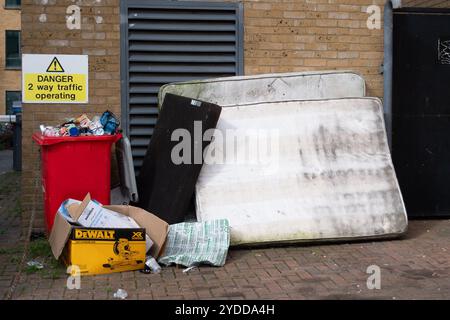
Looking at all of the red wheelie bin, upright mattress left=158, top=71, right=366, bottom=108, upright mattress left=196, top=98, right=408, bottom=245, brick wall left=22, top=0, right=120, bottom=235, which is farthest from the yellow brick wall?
upright mattress left=196, top=98, right=408, bottom=245

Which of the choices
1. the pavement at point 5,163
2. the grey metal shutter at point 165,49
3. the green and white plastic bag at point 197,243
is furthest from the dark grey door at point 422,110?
the pavement at point 5,163

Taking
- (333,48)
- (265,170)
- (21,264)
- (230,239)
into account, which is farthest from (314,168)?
(21,264)

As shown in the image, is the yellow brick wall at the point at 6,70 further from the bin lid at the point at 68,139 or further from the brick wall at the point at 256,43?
the bin lid at the point at 68,139

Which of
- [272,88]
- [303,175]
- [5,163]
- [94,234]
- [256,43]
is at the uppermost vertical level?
[256,43]

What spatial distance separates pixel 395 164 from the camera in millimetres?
7559

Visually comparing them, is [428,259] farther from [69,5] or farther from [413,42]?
[69,5]

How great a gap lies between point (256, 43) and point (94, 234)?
3048mm

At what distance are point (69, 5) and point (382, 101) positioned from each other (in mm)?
3625

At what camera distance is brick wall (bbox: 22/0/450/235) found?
22.4 ft

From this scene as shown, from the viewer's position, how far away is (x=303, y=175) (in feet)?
21.0

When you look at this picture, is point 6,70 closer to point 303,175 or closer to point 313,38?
point 313,38

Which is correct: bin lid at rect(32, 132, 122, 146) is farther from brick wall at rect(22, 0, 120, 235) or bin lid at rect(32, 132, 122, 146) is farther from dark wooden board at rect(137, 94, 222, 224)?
brick wall at rect(22, 0, 120, 235)

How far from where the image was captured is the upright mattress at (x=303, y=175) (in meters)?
6.21

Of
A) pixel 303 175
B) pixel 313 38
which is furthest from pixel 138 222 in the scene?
pixel 313 38
